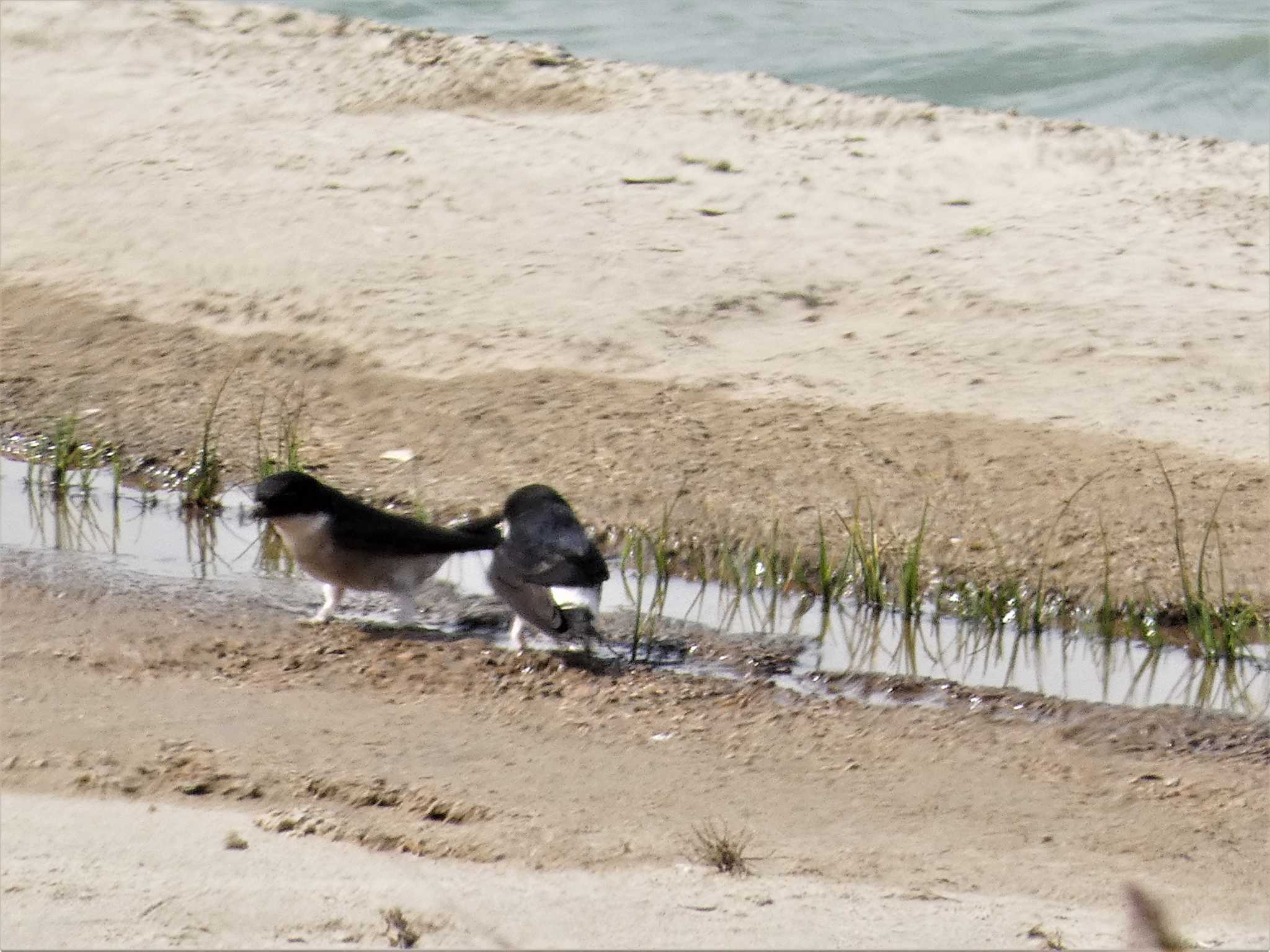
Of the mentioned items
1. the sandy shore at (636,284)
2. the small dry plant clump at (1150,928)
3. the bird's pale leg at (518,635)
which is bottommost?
the small dry plant clump at (1150,928)

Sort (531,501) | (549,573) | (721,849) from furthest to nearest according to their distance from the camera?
(531,501)
(549,573)
(721,849)

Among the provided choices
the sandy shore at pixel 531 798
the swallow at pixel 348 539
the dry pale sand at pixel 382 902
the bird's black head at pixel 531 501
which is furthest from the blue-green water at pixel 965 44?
the dry pale sand at pixel 382 902

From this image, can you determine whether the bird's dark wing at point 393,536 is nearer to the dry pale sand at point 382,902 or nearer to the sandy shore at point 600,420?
the sandy shore at point 600,420

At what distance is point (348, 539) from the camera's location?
5613 millimetres

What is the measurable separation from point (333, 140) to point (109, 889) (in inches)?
297

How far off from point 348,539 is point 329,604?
32 centimetres

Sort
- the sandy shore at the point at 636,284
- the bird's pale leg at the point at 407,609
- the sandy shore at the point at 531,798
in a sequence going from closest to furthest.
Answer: the sandy shore at the point at 531,798, the bird's pale leg at the point at 407,609, the sandy shore at the point at 636,284

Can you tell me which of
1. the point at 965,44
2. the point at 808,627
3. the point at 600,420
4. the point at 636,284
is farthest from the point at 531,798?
the point at 965,44

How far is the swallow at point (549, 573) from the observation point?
5.44 metres

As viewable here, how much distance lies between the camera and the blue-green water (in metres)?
13.7

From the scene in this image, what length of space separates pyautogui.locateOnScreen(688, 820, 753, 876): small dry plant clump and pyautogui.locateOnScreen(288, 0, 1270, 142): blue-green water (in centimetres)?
983

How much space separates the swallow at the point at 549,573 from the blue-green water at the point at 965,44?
A: 8464 millimetres

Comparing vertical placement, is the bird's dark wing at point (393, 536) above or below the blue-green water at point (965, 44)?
below

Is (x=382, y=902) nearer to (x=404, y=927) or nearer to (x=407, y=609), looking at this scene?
(x=404, y=927)
